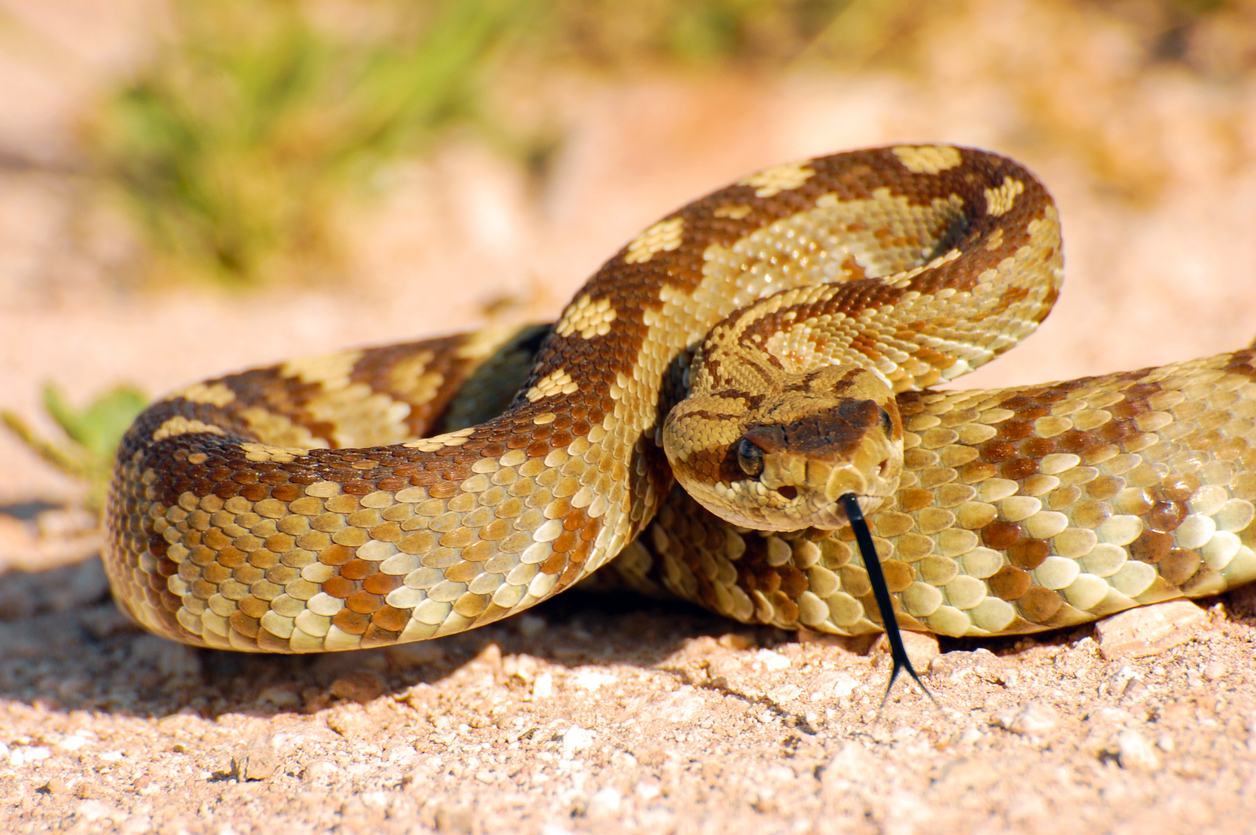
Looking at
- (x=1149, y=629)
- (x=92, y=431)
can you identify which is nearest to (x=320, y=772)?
(x=1149, y=629)

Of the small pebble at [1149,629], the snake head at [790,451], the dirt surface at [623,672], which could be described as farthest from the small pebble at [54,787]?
the small pebble at [1149,629]

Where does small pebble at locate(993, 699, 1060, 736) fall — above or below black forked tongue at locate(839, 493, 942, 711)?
below

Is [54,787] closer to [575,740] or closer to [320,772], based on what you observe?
[320,772]

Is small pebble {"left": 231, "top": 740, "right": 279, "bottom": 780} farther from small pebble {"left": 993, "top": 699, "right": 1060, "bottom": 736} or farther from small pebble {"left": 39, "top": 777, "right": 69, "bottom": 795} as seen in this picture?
small pebble {"left": 993, "top": 699, "right": 1060, "bottom": 736}

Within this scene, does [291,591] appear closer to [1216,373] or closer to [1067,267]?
[1216,373]

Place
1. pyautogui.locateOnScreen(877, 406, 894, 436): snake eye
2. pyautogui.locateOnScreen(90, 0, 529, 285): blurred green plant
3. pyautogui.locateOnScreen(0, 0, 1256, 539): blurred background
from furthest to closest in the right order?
1. pyautogui.locateOnScreen(90, 0, 529, 285): blurred green plant
2. pyautogui.locateOnScreen(0, 0, 1256, 539): blurred background
3. pyautogui.locateOnScreen(877, 406, 894, 436): snake eye

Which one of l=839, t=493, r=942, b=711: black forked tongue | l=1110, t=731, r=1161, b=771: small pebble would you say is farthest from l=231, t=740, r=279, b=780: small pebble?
l=1110, t=731, r=1161, b=771: small pebble
